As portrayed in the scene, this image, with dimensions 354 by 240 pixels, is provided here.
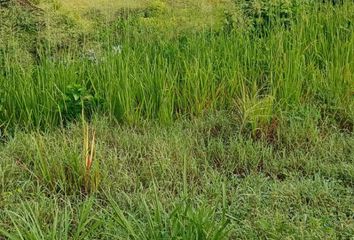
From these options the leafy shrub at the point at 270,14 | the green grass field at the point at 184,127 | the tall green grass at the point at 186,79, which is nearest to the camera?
the green grass field at the point at 184,127

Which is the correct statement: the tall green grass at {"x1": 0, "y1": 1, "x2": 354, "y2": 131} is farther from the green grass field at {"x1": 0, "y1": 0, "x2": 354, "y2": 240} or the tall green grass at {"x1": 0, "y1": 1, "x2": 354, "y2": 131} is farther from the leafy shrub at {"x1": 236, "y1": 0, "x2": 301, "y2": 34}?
the leafy shrub at {"x1": 236, "y1": 0, "x2": 301, "y2": 34}

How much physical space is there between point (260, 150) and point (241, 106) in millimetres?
400

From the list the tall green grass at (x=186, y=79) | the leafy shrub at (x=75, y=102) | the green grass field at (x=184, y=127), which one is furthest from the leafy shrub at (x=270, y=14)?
the leafy shrub at (x=75, y=102)

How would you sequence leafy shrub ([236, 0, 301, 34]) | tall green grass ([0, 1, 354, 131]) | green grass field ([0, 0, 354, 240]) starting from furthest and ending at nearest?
1. leafy shrub ([236, 0, 301, 34])
2. tall green grass ([0, 1, 354, 131])
3. green grass field ([0, 0, 354, 240])

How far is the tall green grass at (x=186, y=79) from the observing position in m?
2.91

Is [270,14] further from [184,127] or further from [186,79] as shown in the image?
[184,127]

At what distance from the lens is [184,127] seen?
9.23 ft

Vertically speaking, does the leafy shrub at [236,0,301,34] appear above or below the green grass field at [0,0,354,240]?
above

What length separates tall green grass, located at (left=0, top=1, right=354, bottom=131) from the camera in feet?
9.53

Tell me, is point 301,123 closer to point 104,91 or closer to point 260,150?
point 260,150

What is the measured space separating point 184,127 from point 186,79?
13.8 inches

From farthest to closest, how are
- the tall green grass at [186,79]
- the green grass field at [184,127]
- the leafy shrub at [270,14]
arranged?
the leafy shrub at [270,14] → the tall green grass at [186,79] → the green grass field at [184,127]

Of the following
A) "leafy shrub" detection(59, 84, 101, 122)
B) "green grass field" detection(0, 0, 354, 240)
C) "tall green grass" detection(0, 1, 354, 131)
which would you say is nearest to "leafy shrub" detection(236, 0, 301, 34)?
"green grass field" detection(0, 0, 354, 240)

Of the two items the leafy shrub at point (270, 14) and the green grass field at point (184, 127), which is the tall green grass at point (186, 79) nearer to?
the green grass field at point (184, 127)
